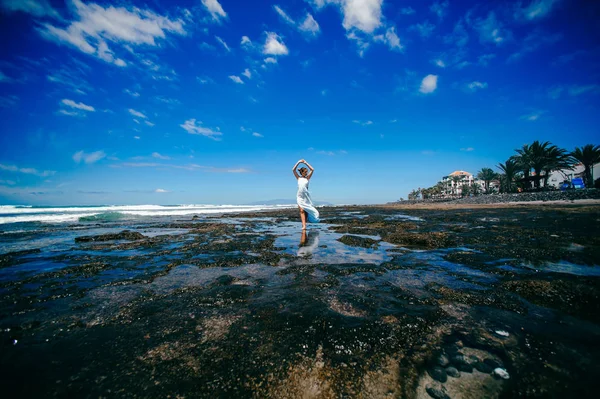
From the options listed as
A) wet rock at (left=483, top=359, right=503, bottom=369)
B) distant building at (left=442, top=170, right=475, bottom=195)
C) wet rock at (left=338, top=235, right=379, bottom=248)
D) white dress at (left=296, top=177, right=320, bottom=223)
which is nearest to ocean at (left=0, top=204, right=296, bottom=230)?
white dress at (left=296, top=177, right=320, bottom=223)

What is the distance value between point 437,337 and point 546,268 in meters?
3.39

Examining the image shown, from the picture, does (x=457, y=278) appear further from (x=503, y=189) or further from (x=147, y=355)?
(x=503, y=189)

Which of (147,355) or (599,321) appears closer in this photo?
(147,355)

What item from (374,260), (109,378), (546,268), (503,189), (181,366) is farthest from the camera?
(503,189)

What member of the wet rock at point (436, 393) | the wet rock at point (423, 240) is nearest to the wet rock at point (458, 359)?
the wet rock at point (436, 393)

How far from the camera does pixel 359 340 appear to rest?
195cm

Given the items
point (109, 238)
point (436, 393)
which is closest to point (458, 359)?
point (436, 393)

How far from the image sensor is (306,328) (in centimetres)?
215

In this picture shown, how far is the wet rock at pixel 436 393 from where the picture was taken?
145cm

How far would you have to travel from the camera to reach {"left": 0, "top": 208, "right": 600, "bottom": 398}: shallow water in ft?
4.99

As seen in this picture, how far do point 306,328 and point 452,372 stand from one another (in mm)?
1132

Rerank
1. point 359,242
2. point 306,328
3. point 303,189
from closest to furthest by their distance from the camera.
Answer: point 306,328 → point 359,242 → point 303,189

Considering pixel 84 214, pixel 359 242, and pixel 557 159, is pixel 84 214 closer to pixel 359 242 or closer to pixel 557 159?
pixel 359 242

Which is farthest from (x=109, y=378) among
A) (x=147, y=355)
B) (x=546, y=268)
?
(x=546, y=268)
